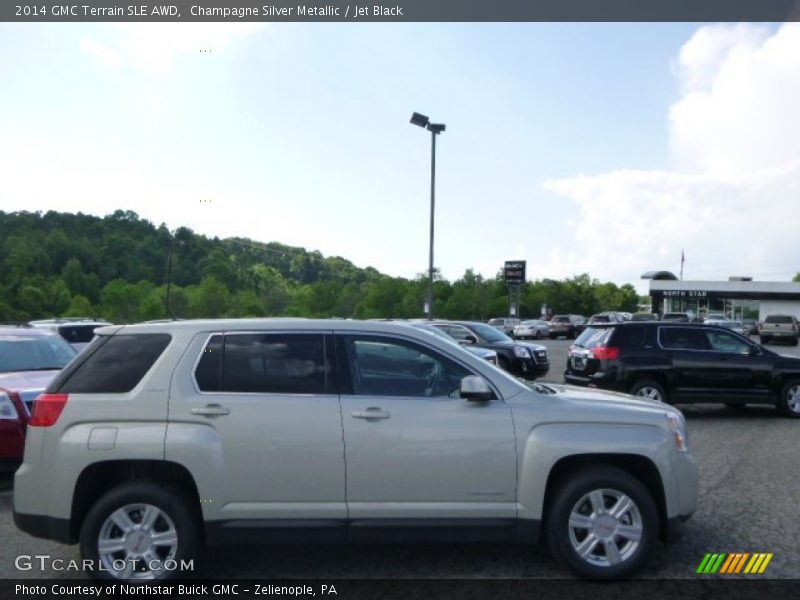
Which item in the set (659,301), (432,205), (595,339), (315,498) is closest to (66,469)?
(315,498)

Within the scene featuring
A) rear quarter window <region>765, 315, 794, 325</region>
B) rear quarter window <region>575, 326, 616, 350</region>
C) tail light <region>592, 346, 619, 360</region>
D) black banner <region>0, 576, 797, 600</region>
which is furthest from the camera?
rear quarter window <region>765, 315, 794, 325</region>

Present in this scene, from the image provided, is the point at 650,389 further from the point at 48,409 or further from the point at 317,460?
the point at 48,409

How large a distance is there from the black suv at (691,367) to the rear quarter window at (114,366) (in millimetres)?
9232

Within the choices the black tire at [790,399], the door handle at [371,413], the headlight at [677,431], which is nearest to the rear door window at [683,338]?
the black tire at [790,399]

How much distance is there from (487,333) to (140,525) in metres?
14.5

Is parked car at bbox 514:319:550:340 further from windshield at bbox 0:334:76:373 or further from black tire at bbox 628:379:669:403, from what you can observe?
windshield at bbox 0:334:76:373

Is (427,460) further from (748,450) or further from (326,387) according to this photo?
(748,450)

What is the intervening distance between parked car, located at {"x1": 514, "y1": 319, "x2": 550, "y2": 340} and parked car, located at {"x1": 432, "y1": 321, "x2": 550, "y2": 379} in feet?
97.6

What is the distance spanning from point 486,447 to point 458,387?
0.46 metres

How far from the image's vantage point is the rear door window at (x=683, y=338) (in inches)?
490

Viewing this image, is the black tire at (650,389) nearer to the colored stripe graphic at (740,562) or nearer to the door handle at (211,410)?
the colored stripe graphic at (740,562)

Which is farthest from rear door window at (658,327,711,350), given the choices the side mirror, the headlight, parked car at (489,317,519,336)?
parked car at (489,317,519,336)

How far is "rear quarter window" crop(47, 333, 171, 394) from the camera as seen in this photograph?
188 inches

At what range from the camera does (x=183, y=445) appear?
4598mm
